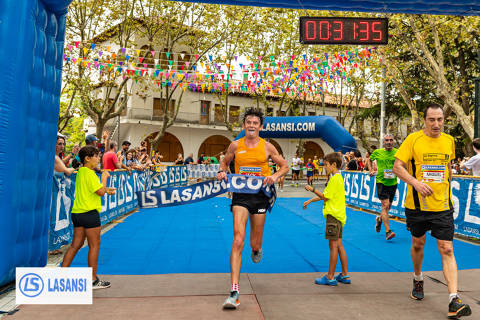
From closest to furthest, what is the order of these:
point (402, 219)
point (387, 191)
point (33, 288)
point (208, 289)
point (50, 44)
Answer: point (33, 288), point (208, 289), point (50, 44), point (387, 191), point (402, 219)

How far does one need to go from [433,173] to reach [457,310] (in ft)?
4.22

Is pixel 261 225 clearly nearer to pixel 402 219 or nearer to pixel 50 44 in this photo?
pixel 50 44

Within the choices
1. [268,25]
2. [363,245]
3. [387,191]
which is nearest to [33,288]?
[363,245]

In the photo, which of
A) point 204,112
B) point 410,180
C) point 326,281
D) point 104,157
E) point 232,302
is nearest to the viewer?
point 232,302

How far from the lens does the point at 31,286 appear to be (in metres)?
2.49

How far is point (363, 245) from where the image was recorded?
6.82m

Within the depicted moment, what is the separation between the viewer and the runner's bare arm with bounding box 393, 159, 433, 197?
3658mm

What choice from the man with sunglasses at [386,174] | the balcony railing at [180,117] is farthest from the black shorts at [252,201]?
the balcony railing at [180,117]

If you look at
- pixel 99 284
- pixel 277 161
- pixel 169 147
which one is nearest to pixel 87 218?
pixel 99 284

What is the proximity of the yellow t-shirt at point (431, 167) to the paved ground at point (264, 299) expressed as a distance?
1010mm

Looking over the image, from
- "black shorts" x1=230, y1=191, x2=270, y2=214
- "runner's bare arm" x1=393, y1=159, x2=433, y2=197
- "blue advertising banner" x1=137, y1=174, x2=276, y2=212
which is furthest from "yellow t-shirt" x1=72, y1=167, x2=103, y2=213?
"runner's bare arm" x1=393, y1=159, x2=433, y2=197

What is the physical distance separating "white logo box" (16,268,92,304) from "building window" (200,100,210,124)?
34.9 meters

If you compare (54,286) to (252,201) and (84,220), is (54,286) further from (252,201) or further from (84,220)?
(252,201)

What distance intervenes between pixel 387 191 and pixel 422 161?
397cm
